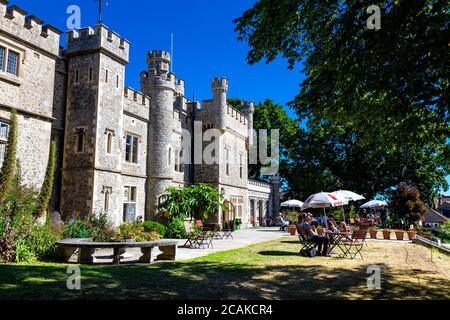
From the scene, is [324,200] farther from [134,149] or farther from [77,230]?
[134,149]

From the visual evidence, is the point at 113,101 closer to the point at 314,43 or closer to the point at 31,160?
the point at 31,160

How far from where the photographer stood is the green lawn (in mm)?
6449

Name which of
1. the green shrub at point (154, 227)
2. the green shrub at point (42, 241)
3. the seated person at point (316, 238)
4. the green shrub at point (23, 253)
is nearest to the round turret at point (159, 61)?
the green shrub at point (154, 227)

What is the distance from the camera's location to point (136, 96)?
21125mm

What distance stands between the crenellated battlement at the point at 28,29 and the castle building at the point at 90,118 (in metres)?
0.04

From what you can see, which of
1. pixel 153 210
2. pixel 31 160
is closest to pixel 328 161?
pixel 153 210

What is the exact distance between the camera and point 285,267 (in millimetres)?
9930

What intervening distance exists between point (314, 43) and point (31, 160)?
11749 mm

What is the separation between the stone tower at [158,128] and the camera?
2195 centimetres

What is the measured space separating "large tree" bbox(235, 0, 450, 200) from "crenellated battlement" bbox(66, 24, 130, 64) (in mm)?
10120

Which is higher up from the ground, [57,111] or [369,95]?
[57,111]

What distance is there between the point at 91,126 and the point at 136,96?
476 centimetres

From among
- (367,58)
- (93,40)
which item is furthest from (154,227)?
(367,58)

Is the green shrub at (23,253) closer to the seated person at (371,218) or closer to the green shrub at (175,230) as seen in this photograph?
the green shrub at (175,230)
